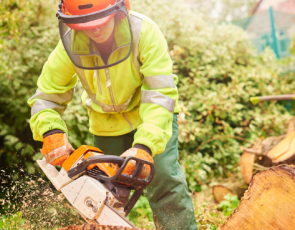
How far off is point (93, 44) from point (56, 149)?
0.69 meters

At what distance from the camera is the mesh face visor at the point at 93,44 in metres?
1.62

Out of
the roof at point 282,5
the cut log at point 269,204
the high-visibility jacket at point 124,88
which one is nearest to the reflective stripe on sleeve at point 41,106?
the high-visibility jacket at point 124,88

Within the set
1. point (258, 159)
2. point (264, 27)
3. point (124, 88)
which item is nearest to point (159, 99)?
point (124, 88)

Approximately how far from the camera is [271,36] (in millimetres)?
7203

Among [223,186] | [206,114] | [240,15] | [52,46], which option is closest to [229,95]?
[206,114]

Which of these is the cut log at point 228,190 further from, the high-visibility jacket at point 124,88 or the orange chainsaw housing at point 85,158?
the orange chainsaw housing at point 85,158

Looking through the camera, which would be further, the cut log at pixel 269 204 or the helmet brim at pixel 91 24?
the helmet brim at pixel 91 24

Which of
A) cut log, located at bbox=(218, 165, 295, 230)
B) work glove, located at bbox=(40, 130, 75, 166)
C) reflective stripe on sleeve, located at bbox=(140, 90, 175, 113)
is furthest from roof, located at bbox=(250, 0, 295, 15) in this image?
work glove, located at bbox=(40, 130, 75, 166)

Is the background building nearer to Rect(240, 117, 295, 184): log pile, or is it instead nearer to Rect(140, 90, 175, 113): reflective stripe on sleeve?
Rect(240, 117, 295, 184): log pile

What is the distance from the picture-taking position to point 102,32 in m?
1.64

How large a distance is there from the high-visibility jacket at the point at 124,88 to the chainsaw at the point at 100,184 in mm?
218

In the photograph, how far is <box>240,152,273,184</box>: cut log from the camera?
3466 millimetres

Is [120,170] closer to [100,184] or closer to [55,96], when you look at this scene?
[100,184]

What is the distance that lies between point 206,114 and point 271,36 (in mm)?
4087
